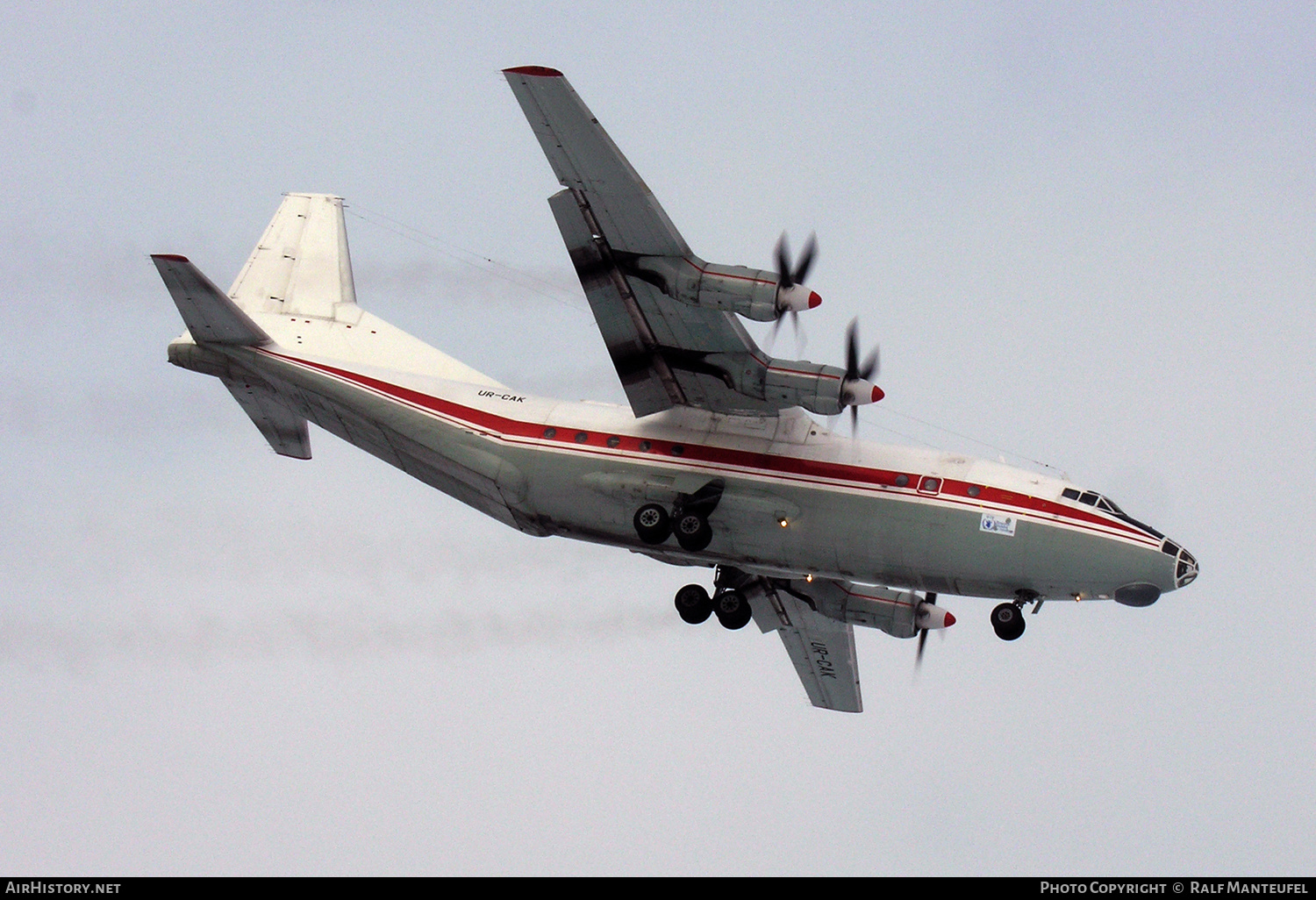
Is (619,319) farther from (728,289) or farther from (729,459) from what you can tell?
(728,289)

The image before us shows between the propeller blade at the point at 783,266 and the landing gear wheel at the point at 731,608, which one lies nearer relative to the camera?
the propeller blade at the point at 783,266

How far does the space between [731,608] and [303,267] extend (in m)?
10.3

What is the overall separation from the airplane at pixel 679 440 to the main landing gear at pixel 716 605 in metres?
0.03

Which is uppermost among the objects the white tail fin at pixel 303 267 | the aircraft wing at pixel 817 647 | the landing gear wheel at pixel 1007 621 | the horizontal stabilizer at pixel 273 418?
the white tail fin at pixel 303 267

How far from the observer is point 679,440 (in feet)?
90.2

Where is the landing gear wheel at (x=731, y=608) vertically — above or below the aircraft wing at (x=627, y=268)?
below

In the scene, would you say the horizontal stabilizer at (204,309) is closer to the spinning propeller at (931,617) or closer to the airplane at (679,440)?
the airplane at (679,440)

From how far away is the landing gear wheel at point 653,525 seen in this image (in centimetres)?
2673

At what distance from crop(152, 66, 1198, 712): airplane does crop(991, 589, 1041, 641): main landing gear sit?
0.05 m

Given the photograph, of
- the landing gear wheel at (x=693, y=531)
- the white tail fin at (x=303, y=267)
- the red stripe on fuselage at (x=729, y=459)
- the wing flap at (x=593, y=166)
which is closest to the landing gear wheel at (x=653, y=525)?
the landing gear wheel at (x=693, y=531)

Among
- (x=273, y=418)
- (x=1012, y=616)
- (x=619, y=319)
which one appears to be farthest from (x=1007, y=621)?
(x=273, y=418)

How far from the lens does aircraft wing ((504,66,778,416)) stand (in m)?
23.8

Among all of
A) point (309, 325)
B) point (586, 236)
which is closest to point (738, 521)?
point (586, 236)
